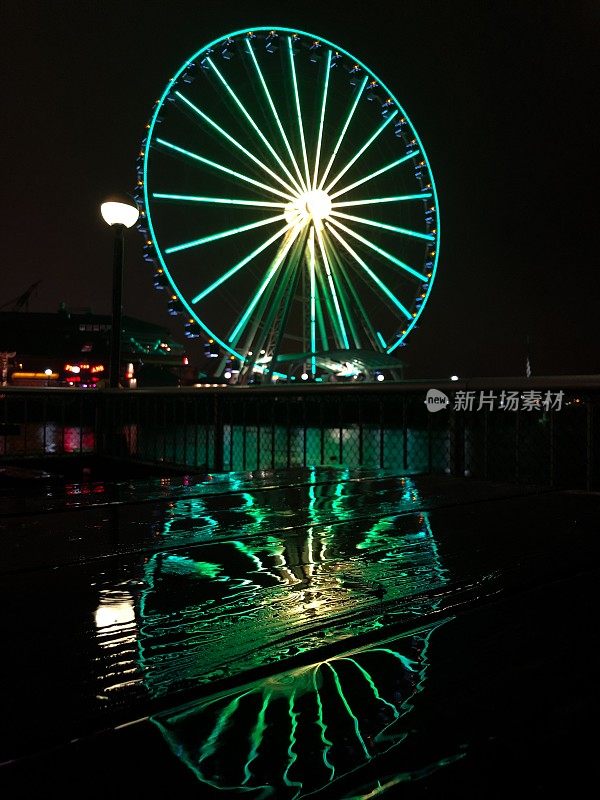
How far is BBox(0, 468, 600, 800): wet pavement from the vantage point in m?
0.44

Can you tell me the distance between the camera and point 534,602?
0.79 m

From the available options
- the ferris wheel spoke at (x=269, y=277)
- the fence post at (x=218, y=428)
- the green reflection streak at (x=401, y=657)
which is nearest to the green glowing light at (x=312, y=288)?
the ferris wheel spoke at (x=269, y=277)

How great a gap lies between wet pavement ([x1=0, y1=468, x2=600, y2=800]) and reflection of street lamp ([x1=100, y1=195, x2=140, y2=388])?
5412 millimetres

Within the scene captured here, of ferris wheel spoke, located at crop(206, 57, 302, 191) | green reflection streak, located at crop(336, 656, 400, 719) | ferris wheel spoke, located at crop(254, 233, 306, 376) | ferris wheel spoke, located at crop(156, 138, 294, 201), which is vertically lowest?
green reflection streak, located at crop(336, 656, 400, 719)

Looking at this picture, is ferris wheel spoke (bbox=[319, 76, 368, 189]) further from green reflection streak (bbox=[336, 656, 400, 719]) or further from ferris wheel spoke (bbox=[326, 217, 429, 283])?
green reflection streak (bbox=[336, 656, 400, 719])

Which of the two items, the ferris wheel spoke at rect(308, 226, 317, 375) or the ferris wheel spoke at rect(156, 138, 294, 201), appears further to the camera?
the ferris wheel spoke at rect(308, 226, 317, 375)

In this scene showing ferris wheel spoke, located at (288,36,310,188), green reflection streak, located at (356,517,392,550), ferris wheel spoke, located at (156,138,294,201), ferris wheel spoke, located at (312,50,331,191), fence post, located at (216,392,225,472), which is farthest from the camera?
ferris wheel spoke, located at (312,50,331,191)

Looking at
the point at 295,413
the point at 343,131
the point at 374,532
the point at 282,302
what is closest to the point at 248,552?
the point at 374,532

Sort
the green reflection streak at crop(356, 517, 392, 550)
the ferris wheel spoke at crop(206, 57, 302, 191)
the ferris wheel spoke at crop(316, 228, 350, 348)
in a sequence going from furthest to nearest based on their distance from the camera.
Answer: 1. the ferris wheel spoke at crop(316, 228, 350, 348)
2. the ferris wheel spoke at crop(206, 57, 302, 191)
3. the green reflection streak at crop(356, 517, 392, 550)

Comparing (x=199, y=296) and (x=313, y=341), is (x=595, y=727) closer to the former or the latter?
(x=199, y=296)

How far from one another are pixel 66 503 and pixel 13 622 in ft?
3.14

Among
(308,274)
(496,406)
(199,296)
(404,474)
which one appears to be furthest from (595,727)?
(308,274)

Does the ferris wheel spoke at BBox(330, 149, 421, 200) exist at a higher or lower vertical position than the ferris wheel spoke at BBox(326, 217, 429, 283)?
higher

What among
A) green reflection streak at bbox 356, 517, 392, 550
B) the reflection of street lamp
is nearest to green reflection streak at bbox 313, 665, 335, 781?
green reflection streak at bbox 356, 517, 392, 550
